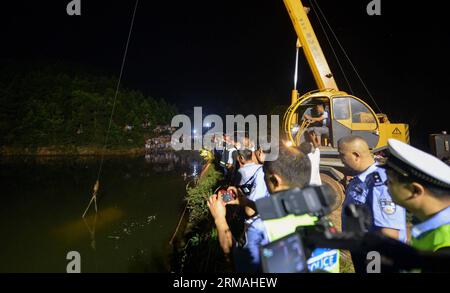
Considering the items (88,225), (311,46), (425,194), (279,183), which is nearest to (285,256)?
(279,183)

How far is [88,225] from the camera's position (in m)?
11.0

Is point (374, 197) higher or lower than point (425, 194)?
higher

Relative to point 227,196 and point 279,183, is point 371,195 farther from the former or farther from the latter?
point 227,196

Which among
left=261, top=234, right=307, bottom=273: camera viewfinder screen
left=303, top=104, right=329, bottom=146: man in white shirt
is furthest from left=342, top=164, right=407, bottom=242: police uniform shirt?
left=303, top=104, right=329, bottom=146: man in white shirt

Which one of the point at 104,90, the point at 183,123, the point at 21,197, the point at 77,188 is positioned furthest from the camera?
the point at 183,123

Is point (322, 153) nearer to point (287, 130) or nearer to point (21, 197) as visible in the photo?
point (287, 130)

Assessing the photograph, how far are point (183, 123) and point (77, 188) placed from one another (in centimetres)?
5367

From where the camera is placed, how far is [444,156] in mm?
5316

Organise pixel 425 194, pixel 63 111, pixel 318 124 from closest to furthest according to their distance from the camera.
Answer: pixel 425 194, pixel 318 124, pixel 63 111

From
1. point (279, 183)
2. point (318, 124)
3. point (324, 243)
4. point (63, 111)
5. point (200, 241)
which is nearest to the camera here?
point (324, 243)

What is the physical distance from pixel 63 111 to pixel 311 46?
48.1 meters

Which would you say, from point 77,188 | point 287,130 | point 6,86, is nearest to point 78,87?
point 6,86

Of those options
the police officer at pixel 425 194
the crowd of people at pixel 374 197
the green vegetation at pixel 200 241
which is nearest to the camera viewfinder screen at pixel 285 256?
the crowd of people at pixel 374 197

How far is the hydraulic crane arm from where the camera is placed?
9.01 meters
